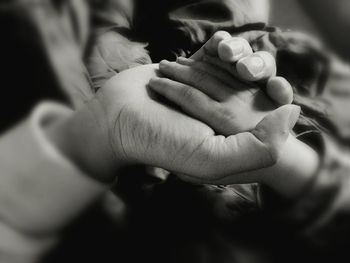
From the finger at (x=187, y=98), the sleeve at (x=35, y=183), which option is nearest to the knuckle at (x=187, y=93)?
the finger at (x=187, y=98)

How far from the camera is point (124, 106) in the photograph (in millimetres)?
396

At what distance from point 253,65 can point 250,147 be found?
7cm

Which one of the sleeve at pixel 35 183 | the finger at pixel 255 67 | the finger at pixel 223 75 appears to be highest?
the finger at pixel 255 67

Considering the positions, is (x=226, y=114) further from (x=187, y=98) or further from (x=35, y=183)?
(x=35, y=183)

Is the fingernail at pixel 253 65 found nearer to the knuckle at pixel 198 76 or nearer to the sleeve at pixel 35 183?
the knuckle at pixel 198 76

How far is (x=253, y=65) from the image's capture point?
0.36 m

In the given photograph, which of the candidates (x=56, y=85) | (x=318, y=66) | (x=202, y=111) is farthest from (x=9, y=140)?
(x=318, y=66)

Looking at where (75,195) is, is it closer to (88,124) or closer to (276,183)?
(88,124)

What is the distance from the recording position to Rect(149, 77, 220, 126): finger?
0.39 m

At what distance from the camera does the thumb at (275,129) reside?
1.10ft

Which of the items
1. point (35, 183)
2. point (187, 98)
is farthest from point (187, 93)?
point (35, 183)

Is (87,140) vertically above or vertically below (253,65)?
below

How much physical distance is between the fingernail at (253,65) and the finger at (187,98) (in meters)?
0.04

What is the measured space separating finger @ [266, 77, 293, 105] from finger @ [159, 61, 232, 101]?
35mm
